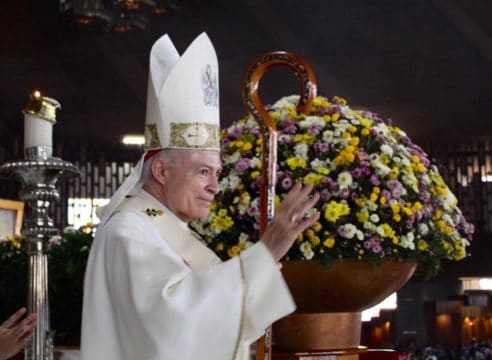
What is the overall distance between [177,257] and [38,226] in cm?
106

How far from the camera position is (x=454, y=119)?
1082 cm

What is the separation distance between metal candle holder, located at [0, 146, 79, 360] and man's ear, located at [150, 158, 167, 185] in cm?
86

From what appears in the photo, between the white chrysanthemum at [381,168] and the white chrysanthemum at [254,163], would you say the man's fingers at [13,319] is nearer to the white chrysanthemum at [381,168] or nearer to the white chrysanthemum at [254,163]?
the white chrysanthemum at [254,163]

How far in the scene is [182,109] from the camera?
2232 mm

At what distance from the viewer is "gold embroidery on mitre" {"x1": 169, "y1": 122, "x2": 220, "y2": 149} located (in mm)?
2199

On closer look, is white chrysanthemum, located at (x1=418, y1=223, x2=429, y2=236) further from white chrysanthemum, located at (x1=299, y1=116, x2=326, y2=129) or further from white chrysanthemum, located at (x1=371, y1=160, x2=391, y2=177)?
white chrysanthemum, located at (x1=299, y1=116, x2=326, y2=129)

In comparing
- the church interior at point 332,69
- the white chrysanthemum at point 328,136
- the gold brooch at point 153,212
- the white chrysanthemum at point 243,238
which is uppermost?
the church interior at point 332,69

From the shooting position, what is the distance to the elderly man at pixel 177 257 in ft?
6.27

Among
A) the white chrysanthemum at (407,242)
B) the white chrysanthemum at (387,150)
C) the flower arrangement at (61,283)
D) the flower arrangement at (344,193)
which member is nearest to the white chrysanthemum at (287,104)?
the flower arrangement at (344,193)

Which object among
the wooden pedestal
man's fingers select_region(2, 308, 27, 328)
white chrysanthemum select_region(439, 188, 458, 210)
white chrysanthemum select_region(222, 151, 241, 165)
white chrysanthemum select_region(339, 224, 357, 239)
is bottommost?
the wooden pedestal

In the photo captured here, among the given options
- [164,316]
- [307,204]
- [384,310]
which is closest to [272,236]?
[307,204]

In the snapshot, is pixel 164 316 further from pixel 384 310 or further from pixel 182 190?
pixel 384 310

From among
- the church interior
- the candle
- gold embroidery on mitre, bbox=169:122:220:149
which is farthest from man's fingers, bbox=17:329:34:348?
the church interior

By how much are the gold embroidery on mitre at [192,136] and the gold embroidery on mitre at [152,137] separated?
0.12 ft
